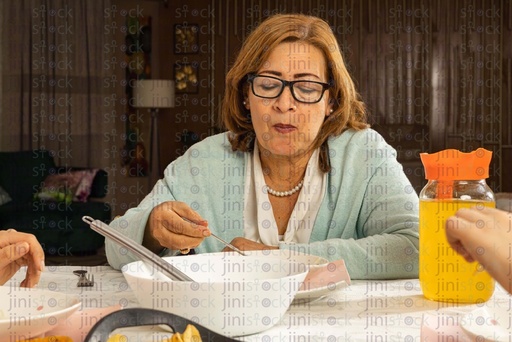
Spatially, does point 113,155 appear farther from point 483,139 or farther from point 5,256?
point 5,256

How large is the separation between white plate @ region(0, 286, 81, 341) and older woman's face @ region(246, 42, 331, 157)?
33.3 inches

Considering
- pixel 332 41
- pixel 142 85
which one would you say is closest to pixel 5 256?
pixel 332 41

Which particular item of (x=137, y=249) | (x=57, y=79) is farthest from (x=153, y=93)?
(x=137, y=249)

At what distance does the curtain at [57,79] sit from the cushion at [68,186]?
2.85 ft

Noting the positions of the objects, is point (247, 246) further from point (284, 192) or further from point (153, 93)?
point (153, 93)

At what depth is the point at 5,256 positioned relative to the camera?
1.09m

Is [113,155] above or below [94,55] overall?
below

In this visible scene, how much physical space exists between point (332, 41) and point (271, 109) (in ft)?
0.78

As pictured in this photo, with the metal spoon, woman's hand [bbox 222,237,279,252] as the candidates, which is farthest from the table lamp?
the metal spoon

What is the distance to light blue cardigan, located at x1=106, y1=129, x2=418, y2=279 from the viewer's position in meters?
1.57

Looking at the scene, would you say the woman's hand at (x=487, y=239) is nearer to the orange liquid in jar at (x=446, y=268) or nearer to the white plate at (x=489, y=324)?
the white plate at (x=489, y=324)

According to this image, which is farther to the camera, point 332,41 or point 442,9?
point 442,9

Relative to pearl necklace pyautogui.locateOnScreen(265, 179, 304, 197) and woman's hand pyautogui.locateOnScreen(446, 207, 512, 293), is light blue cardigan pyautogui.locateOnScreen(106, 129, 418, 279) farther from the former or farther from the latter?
woman's hand pyautogui.locateOnScreen(446, 207, 512, 293)

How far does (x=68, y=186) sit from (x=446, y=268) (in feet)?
16.3
